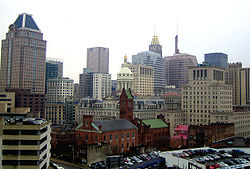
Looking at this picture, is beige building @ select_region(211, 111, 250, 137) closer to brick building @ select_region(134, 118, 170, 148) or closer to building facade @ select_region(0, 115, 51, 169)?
brick building @ select_region(134, 118, 170, 148)

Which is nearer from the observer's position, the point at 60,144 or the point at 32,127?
the point at 32,127

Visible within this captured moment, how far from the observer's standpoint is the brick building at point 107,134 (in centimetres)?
10088

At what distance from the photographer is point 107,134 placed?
102375 millimetres

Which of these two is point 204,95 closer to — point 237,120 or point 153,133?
point 237,120

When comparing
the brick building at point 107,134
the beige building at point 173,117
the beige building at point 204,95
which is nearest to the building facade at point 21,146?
the brick building at point 107,134

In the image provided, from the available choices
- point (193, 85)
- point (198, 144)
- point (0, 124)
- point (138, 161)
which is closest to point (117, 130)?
point (138, 161)

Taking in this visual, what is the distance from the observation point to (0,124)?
54.4m

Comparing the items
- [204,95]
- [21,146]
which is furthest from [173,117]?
[21,146]

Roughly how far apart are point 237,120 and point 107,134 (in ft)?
253

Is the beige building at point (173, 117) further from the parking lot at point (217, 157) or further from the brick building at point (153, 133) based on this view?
the parking lot at point (217, 157)

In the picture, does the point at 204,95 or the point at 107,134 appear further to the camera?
the point at 204,95

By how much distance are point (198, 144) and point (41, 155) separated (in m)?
60.1

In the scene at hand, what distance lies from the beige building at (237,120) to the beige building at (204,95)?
938 centimetres

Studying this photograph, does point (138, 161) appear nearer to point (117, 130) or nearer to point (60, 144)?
point (117, 130)
